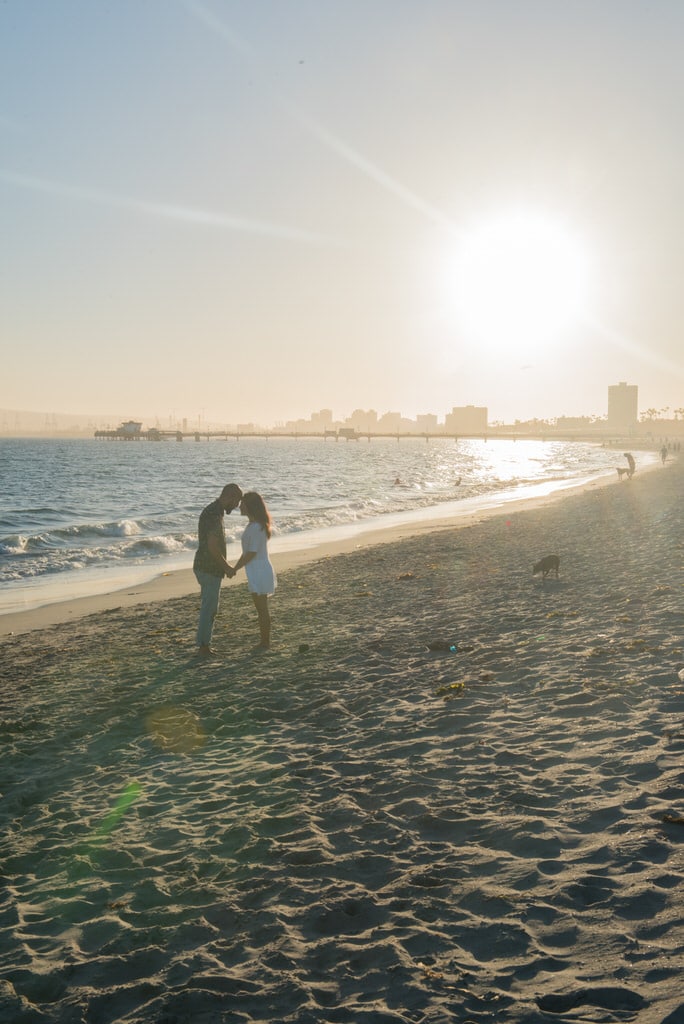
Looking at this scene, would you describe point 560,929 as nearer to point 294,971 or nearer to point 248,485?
point 294,971

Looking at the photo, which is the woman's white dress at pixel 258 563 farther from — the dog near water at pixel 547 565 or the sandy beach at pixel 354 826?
the dog near water at pixel 547 565

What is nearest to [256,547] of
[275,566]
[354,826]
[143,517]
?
[354,826]

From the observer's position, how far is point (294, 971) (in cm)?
371

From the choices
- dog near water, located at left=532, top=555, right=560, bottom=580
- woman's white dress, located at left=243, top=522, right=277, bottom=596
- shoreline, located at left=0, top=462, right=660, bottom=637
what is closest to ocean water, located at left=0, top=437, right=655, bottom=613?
shoreline, located at left=0, top=462, right=660, bottom=637

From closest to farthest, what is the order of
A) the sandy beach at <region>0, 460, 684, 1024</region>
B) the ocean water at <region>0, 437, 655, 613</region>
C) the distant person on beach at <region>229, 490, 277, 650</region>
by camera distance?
1. the sandy beach at <region>0, 460, 684, 1024</region>
2. the distant person on beach at <region>229, 490, 277, 650</region>
3. the ocean water at <region>0, 437, 655, 613</region>

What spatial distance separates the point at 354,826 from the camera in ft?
16.8

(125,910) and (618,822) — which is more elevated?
(618,822)

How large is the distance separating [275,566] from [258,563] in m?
9.36

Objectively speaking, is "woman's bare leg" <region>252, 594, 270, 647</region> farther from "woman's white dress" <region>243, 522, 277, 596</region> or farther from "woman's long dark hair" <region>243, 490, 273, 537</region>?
"woman's long dark hair" <region>243, 490, 273, 537</region>

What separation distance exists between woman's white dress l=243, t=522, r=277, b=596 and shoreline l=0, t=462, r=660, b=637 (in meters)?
5.52

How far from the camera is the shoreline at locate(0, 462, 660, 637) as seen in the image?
14078mm

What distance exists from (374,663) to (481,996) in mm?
5716

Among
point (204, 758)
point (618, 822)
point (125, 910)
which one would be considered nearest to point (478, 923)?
point (618, 822)

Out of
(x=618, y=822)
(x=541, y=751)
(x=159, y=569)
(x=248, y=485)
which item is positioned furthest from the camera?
(x=248, y=485)
